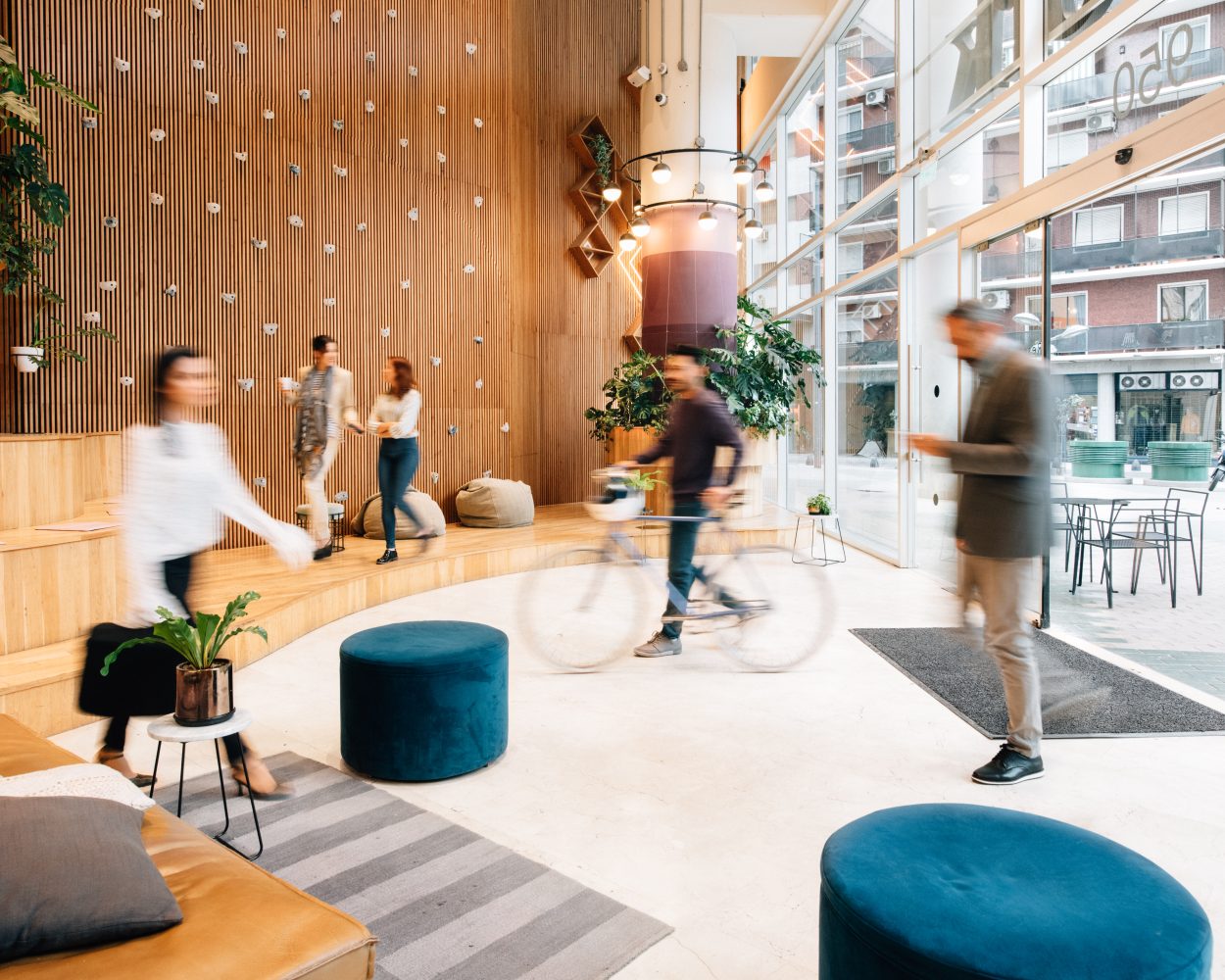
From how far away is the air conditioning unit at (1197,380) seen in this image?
449cm

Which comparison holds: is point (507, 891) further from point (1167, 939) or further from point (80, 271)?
point (80, 271)

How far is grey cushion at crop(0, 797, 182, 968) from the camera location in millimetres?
1473

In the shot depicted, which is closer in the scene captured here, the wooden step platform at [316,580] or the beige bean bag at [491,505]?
the wooden step platform at [316,580]

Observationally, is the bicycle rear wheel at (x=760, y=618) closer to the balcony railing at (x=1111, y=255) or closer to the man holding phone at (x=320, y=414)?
the balcony railing at (x=1111, y=255)

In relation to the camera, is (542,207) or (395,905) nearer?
(395,905)

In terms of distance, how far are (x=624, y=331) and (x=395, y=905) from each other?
1004 centimetres

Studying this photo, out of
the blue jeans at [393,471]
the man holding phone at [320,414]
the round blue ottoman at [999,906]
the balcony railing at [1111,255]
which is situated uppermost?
the balcony railing at [1111,255]

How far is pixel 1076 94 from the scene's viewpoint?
17.0ft

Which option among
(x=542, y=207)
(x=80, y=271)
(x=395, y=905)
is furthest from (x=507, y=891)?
(x=542, y=207)

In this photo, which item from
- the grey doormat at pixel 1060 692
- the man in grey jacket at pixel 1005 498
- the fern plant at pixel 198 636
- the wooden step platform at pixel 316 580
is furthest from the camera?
the grey doormat at pixel 1060 692

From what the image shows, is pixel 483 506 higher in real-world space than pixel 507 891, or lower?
higher

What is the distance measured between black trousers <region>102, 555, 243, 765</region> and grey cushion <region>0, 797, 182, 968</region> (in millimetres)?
1365

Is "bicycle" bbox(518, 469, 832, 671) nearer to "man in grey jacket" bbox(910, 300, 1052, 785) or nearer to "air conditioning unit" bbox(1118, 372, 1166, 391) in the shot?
"man in grey jacket" bbox(910, 300, 1052, 785)

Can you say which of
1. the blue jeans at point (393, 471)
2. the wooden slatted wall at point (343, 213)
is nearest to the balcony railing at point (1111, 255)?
the blue jeans at point (393, 471)
